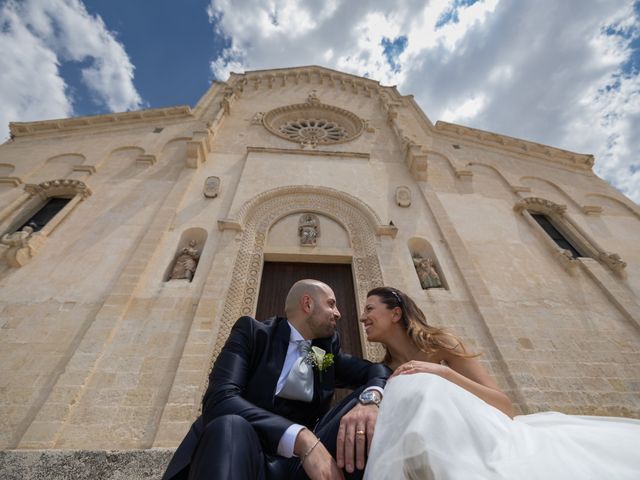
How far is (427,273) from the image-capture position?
5996mm

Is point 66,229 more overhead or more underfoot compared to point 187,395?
more overhead

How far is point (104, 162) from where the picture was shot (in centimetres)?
838

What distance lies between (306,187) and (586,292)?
678 cm

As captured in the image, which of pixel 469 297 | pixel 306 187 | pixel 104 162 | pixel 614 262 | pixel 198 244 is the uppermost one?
pixel 104 162

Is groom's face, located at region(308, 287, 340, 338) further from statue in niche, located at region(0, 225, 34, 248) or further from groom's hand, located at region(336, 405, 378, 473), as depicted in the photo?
statue in niche, located at region(0, 225, 34, 248)

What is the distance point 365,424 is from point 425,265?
202 inches

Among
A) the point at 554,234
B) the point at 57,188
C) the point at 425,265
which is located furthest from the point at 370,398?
the point at 57,188

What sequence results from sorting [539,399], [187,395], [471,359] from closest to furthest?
[471,359], [187,395], [539,399]

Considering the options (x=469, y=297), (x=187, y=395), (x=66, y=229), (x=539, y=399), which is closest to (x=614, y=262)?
(x=469, y=297)

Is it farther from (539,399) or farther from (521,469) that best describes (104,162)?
(539,399)

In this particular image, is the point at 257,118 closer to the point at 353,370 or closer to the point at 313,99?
the point at 313,99

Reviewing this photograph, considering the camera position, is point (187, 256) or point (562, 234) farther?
point (562, 234)

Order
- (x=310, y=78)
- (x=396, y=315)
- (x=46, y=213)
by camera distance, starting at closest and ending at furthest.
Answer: (x=396, y=315) → (x=46, y=213) → (x=310, y=78)

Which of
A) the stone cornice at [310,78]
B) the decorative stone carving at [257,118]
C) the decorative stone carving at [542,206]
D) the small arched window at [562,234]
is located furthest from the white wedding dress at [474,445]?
the stone cornice at [310,78]
